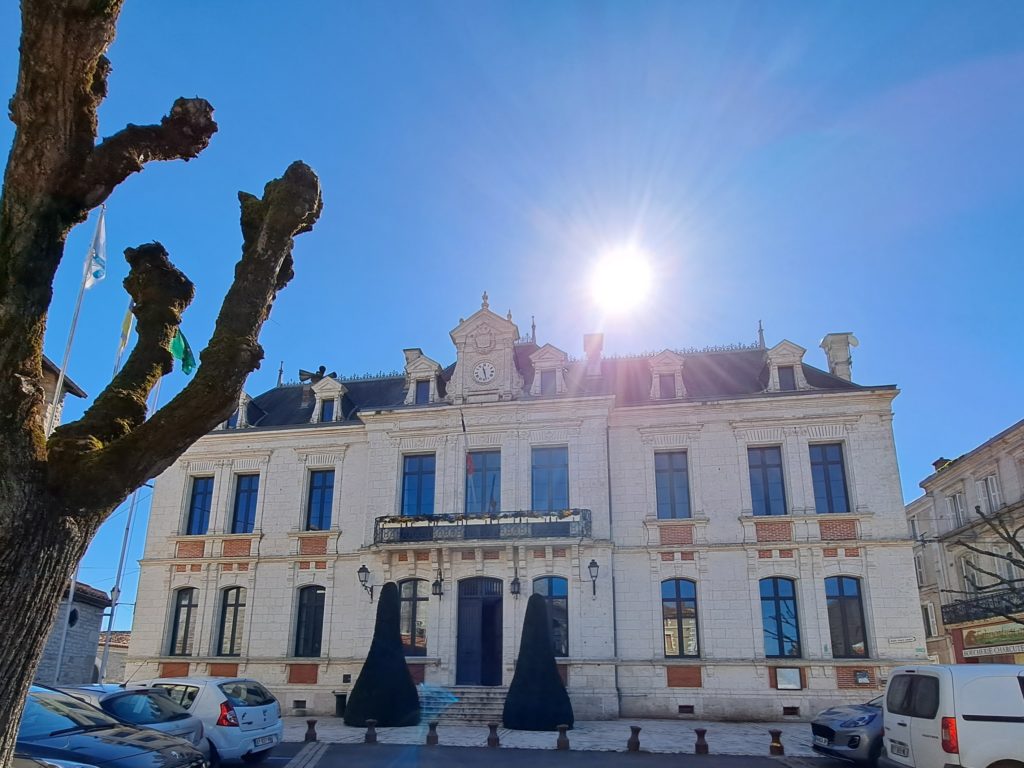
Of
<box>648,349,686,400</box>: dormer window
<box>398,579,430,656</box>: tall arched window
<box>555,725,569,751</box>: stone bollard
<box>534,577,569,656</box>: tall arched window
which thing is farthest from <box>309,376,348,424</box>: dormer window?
<box>555,725,569,751</box>: stone bollard

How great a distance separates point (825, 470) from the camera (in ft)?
70.2

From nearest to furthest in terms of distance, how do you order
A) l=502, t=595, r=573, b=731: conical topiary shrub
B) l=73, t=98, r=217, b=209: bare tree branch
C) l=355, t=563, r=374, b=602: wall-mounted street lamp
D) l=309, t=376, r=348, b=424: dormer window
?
l=73, t=98, r=217, b=209: bare tree branch, l=502, t=595, r=573, b=731: conical topiary shrub, l=355, t=563, r=374, b=602: wall-mounted street lamp, l=309, t=376, r=348, b=424: dormer window

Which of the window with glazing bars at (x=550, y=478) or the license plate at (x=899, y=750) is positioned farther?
the window with glazing bars at (x=550, y=478)

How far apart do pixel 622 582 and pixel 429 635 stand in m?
5.68

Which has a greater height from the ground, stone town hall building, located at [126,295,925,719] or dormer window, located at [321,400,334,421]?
dormer window, located at [321,400,334,421]

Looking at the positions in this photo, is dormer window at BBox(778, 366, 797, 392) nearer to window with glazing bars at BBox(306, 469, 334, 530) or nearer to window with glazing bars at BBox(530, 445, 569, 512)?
window with glazing bars at BBox(530, 445, 569, 512)

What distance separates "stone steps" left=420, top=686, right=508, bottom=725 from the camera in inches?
745

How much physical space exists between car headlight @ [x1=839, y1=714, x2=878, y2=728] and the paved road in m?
0.83

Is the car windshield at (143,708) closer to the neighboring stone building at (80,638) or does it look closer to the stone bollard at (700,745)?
the stone bollard at (700,745)

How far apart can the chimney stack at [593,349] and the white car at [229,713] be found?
14.6 meters

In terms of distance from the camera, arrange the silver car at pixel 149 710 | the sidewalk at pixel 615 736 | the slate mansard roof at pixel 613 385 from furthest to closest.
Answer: the slate mansard roof at pixel 613 385
the sidewalk at pixel 615 736
the silver car at pixel 149 710

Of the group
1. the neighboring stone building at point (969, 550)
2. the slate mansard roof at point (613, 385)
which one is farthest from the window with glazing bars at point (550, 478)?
the neighboring stone building at point (969, 550)

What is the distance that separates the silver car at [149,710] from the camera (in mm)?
10367

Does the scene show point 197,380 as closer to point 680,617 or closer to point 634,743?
point 634,743
